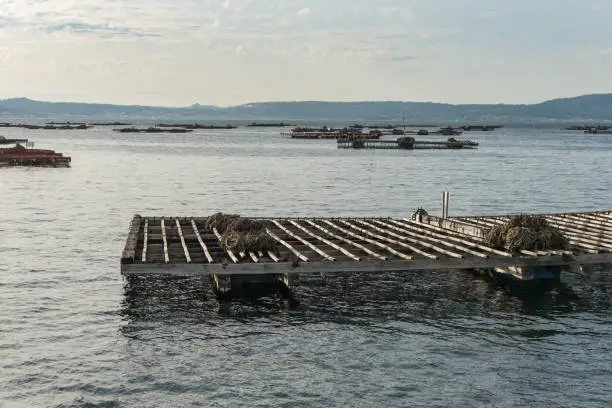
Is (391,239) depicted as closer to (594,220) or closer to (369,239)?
(369,239)

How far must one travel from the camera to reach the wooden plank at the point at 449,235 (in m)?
25.4

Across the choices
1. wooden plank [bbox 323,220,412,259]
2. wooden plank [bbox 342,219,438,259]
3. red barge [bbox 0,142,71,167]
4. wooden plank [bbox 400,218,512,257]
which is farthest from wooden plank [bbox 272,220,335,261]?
→ red barge [bbox 0,142,71,167]

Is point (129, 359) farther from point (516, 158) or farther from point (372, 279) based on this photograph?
point (516, 158)

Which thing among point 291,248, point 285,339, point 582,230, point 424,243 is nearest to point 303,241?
point 291,248

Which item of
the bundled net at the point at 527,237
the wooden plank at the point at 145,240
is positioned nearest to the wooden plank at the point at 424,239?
the bundled net at the point at 527,237

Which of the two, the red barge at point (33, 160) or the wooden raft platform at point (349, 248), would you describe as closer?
the wooden raft platform at point (349, 248)

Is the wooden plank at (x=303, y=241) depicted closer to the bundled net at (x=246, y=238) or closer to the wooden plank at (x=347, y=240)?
the wooden plank at (x=347, y=240)

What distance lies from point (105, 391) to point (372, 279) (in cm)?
1247

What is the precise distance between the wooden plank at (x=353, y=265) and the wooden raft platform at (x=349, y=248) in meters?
0.03

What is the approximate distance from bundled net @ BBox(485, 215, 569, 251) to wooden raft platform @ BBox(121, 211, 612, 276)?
1.12ft

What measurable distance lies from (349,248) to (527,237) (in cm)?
593

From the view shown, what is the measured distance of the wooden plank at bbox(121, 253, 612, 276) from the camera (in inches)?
858

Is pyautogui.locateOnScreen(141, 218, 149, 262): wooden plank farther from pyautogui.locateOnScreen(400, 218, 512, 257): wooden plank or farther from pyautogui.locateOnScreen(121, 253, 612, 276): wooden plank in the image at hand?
pyautogui.locateOnScreen(400, 218, 512, 257): wooden plank

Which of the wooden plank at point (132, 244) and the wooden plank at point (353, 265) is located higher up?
the wooden plank at point (132, 244)
